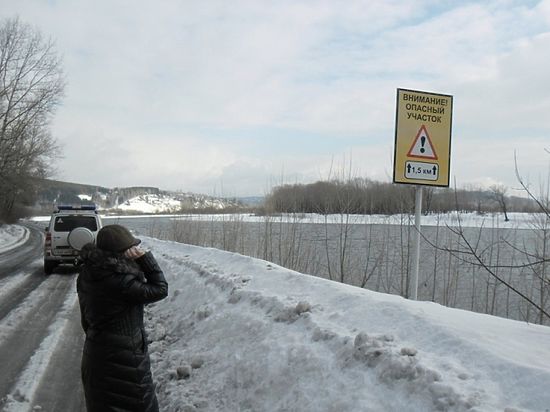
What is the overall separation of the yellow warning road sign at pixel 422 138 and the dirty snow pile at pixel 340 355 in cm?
184

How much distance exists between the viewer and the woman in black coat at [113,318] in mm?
3408

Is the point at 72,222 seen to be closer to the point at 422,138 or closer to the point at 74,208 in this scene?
the point at 74,208

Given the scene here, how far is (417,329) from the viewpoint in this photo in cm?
416

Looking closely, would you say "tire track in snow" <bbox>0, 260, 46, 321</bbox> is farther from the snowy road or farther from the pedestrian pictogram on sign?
the pedestrian pictogram on sign

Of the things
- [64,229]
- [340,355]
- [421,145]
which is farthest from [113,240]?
[64,229]

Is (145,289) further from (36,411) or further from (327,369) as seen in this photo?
(36,411)

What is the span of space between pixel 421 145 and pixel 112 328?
4.71 meters

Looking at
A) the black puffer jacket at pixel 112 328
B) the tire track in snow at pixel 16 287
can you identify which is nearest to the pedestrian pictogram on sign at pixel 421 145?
the black puffer jacket at pixel 112 328

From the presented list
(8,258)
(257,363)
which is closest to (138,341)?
(257,363)

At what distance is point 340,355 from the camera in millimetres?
4023

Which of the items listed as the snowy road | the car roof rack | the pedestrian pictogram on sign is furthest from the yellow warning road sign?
the car roof rack

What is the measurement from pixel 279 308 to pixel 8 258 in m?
19.6

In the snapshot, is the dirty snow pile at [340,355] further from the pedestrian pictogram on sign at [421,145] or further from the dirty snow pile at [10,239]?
the dirty snow pile at [10,239]

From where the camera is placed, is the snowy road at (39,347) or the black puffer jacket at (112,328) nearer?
the black puffer jacket at (112,328)
